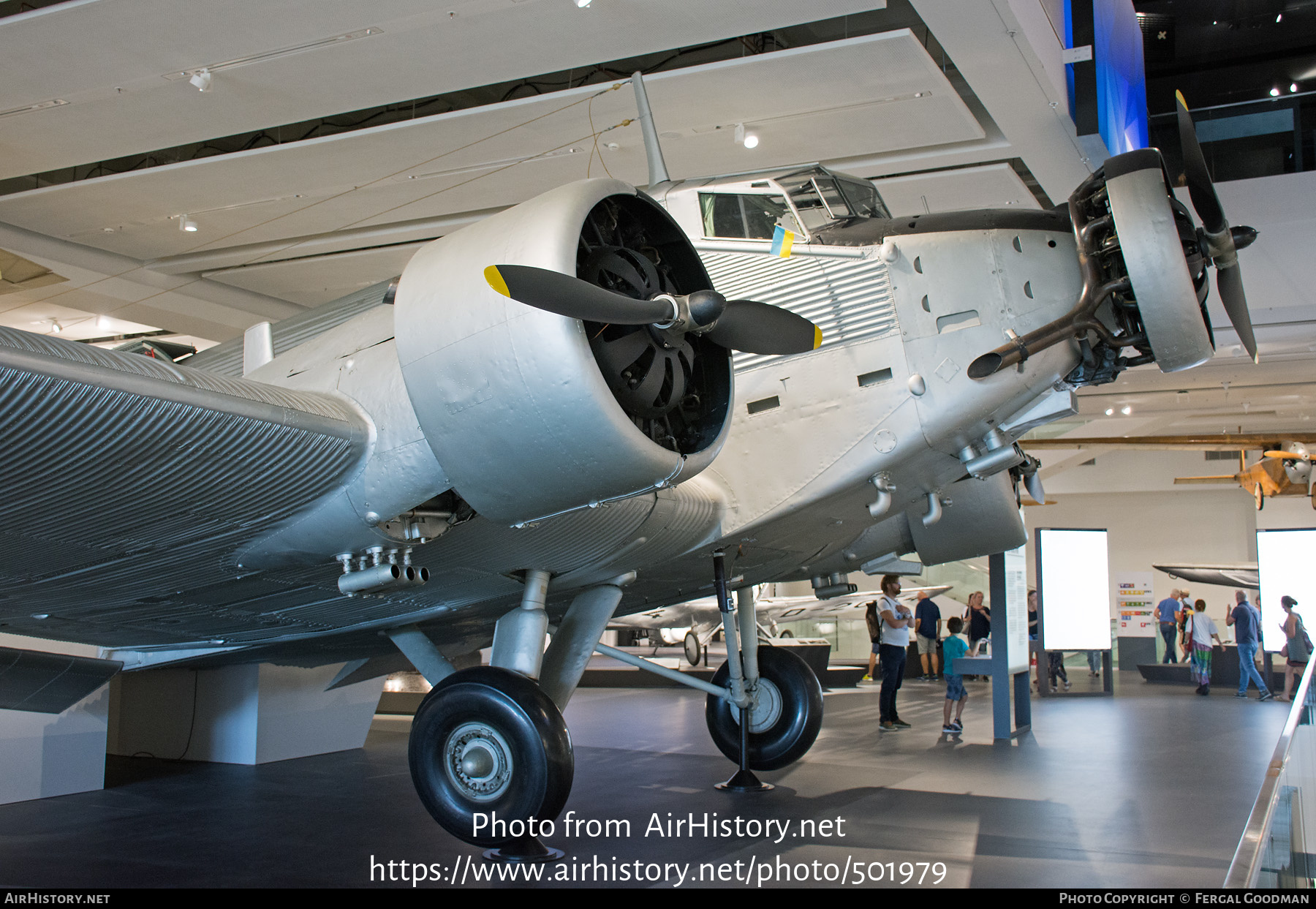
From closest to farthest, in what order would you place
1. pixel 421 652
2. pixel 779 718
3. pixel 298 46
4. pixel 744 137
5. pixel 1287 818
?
1. pixel 1287 818
2. pixel 421 652
3. pixel 779 718
4. pixel 298 46
5. pixel 744 137

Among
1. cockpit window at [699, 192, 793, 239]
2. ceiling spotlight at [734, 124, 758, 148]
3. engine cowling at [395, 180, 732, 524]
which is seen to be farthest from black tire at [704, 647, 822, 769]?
ceiling spotlight at [734, 124, 758, 148]

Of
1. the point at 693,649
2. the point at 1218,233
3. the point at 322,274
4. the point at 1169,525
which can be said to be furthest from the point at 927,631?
the point at 1169,525

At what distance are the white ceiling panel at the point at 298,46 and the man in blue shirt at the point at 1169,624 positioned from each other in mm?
18305

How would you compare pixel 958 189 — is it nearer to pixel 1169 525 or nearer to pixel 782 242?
pixel 782 242

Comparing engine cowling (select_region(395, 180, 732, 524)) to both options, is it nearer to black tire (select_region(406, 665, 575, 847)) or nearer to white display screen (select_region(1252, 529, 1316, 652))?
black tire (select_region(406, 665, 575, 847))

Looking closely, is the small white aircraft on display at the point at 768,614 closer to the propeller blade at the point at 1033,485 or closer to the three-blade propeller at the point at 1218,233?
the propeller blade at the point at 1033,485

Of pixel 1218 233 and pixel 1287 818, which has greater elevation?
pixel 1218 233

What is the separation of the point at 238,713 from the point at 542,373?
7520 mm

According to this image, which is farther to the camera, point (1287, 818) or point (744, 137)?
point (744, 137)

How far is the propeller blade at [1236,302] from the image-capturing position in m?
6.05

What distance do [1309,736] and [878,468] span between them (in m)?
2.38

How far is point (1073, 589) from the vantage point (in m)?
16.6

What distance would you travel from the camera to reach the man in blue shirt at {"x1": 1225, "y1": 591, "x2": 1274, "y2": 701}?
16.5 meters

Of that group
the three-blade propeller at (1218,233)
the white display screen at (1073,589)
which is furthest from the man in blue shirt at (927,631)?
the three-blade propeller at (1218,233)
